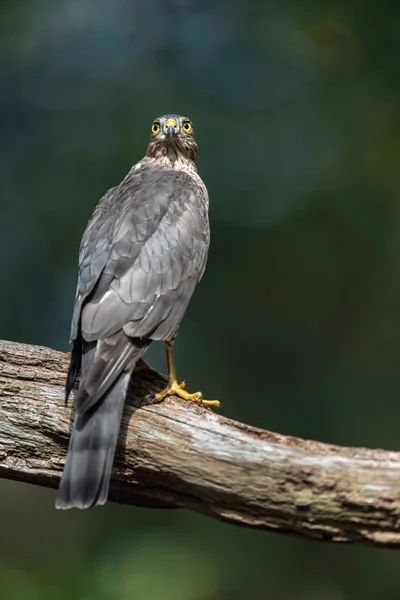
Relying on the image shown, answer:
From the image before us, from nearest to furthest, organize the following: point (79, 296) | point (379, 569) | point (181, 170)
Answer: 1. point (79, 296)
2. point (181, 170)
3. point (379, 569)

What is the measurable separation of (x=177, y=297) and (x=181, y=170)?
1.56 m

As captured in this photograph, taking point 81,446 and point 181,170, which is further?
point 181,170

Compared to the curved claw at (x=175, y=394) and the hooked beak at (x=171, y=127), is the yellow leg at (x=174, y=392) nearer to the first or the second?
the curved claw at (x=175, y=394)

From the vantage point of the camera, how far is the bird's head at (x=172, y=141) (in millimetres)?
5516

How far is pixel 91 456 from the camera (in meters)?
3.40

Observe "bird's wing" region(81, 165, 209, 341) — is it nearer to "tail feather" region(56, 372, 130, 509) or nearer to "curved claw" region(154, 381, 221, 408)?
"curved claw" region(154, 381, 221, 408)

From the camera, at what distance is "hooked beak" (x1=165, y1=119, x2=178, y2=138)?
544 cm

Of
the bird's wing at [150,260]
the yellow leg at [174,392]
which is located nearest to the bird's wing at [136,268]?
the bird's wing at [150,260]

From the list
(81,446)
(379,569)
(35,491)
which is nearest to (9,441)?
(81,446)

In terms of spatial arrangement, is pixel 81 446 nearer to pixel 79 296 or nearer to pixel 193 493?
pixel 193 493

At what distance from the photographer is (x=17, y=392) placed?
3.93 m

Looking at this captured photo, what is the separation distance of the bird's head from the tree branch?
198cm

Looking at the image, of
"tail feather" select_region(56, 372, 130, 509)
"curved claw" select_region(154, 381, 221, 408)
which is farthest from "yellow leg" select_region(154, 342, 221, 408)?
"tail feather" select_region(56, 372, 130, 509)

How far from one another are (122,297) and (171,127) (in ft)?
6.26
